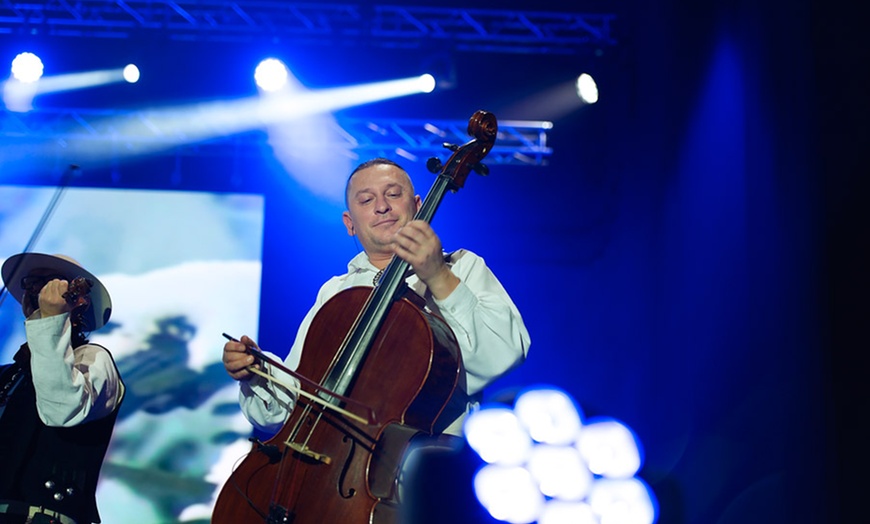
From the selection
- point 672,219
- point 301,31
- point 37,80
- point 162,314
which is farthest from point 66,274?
point 672,219

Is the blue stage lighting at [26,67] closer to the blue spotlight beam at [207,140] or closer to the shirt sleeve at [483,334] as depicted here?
the blue spotlight beam at [207,140]

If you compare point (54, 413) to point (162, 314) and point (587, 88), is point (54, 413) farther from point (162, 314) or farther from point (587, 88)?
point (587, 88)

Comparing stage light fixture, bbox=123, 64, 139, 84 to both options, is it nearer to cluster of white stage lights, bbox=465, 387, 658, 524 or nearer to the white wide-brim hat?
the white wide-brim hat

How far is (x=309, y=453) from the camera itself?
2.09 metres

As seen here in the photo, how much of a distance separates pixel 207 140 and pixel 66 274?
267 cm

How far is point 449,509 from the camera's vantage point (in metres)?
2.17

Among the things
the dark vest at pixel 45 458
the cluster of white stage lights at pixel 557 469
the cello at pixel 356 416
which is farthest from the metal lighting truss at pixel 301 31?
the cello at pixel 356 416

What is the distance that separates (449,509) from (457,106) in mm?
3743

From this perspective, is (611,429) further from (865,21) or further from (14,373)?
(14,373)

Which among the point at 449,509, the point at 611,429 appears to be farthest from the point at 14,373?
the point at 611,429

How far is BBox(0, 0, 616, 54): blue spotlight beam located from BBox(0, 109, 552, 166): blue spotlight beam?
505mm

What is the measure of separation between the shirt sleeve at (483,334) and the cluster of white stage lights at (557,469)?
19 centimetres

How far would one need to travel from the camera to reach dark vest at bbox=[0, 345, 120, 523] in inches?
105

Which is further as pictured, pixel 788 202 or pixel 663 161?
pixel 663 161
